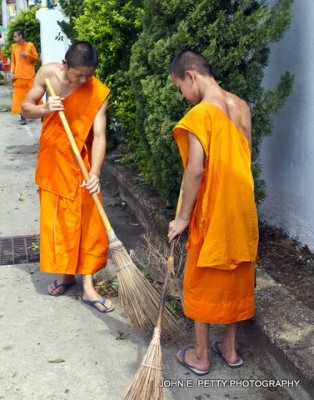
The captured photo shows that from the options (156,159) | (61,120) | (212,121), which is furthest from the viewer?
(156,159)

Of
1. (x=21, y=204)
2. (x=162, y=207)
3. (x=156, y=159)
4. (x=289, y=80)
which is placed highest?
(x=289, y=80)

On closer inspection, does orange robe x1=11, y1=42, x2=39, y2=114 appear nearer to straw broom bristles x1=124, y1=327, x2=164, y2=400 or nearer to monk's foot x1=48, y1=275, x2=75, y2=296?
monk's foot x1=48, y1=275, x2=75, y2=296

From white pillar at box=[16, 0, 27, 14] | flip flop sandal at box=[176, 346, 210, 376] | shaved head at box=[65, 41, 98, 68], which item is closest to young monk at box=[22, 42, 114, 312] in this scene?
shaved head at box=[65, 41, 98, 68]

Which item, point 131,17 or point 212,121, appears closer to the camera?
point 212,121

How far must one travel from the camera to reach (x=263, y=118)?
160 inches

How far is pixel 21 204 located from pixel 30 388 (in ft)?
11.8

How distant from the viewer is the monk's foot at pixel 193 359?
3.30 metres

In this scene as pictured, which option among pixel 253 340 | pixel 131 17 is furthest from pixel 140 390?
pixel 131 17

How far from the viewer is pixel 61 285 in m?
4.34

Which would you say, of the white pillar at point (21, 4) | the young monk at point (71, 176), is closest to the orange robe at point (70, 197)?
the young monk at point (71, 176)

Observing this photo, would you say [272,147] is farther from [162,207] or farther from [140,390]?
[140,390]

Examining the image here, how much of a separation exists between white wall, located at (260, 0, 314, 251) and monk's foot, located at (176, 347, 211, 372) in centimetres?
138

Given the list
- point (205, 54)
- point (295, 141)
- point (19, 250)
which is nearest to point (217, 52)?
point (205, 54)

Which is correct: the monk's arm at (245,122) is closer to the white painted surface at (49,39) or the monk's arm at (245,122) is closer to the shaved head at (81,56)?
the shaved head at (81,56)
